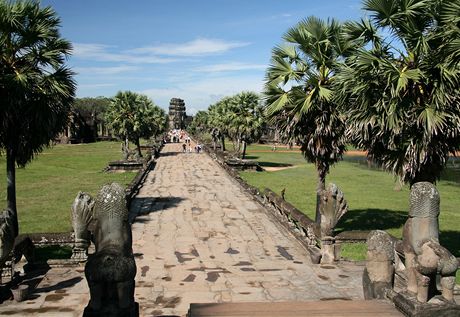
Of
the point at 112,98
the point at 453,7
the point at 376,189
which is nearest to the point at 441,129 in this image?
the point at 453,7

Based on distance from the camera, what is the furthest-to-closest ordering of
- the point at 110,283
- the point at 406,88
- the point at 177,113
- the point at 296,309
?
the point at 177,113 < the point at 406,88 < the point at 296,309 < the point at 110,283

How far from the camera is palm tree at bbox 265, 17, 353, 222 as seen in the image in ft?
42.6

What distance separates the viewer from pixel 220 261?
1062cm

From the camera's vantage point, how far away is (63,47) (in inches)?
500

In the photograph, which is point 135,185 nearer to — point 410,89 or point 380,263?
point 410,89

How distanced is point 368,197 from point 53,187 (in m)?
16.9

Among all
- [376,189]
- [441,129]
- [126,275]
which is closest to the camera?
[126,275]

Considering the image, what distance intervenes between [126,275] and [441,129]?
677 cm

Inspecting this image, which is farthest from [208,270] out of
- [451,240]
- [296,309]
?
[451,240]

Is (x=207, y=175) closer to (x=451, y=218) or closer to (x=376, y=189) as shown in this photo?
(x=376, y=189)

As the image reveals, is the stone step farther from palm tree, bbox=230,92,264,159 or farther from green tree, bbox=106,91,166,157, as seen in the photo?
→ green tree, bbox=106,91,166,157

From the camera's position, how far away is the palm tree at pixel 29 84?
11.3 meters

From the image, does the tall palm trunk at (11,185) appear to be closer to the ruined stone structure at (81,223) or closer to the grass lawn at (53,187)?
the grass lawn at (53,187)

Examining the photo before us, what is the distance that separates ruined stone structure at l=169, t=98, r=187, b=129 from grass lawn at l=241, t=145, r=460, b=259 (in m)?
103
